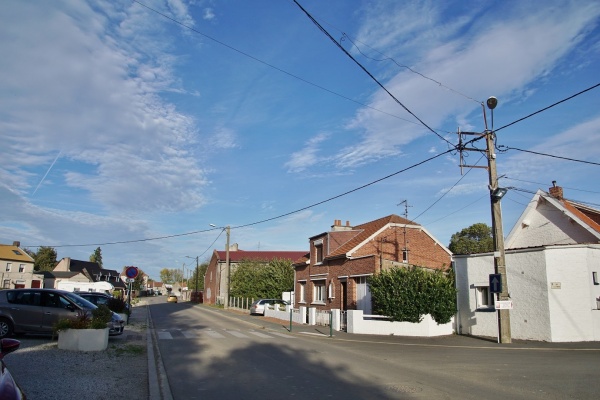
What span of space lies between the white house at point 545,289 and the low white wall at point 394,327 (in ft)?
4.54

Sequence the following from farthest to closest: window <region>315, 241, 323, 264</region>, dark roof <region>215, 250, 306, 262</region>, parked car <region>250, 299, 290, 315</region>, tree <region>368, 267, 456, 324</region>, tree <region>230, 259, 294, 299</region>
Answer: dark roof <region>215, 250, 306, 262</region>, tree <region>230, 259, 294, 299</region>, parked car <region>250, 299, 290, 315</region>, window <region>315, 241, 323, 264</region>, tree <region>368, 267, 456, 324</region>

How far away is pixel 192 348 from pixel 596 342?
47.5 feet

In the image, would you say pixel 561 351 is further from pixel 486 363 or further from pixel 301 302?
pixel 301 302

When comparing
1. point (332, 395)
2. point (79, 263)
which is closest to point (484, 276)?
point (332, 395)

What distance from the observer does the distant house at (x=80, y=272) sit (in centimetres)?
7712

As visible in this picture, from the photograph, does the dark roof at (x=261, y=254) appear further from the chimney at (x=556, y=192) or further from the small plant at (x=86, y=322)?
the small plant at (x=86, y=322)

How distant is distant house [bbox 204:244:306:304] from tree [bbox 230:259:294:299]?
46.7 feet

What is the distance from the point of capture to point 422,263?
29.5 m

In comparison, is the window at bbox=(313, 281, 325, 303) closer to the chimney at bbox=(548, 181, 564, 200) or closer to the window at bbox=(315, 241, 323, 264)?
the window at bbox=(315, 241, 323, 264)

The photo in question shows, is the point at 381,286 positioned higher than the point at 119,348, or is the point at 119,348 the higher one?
the point at 381,286

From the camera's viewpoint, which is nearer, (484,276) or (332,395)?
(332,395)

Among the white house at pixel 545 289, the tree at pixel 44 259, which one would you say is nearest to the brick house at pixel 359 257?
the white house at pixel 545 289

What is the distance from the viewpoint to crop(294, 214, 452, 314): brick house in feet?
85.6

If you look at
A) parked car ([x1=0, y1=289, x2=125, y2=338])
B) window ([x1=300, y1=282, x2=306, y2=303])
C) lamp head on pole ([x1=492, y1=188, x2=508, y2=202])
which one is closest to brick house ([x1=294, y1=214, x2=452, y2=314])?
window ([x1=300, y1=282, x2=306, y2=303])
